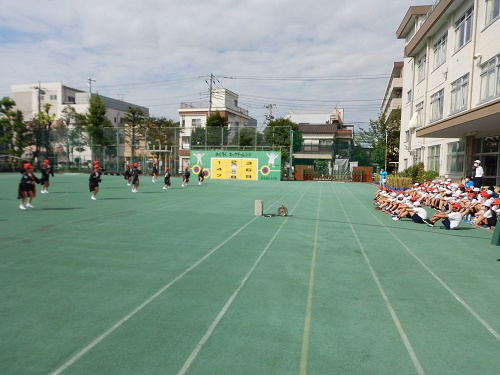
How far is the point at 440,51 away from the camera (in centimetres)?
2475

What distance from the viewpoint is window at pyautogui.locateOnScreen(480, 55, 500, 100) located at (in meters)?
15.6

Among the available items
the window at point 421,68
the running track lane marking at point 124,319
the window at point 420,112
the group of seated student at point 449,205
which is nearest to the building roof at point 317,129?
the window at point 421,68

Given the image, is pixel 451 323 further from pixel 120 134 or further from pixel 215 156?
pixel 120 134

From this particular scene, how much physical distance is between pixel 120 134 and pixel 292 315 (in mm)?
48070

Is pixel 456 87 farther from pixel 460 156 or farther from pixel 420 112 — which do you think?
pixel 420 112

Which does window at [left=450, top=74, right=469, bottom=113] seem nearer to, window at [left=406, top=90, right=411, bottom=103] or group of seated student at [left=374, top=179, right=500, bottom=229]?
group of seated student at [left=374, top=179, right=500, bottom=229]

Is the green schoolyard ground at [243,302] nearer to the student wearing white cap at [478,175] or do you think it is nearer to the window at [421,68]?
the student wearing white cap at [478,175]

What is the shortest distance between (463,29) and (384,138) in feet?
83.6

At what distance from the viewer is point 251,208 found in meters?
15.5

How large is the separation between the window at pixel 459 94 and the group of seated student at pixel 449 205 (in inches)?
215

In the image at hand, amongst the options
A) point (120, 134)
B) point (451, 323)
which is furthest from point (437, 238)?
point (120, 134)

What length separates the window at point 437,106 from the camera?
943 inches

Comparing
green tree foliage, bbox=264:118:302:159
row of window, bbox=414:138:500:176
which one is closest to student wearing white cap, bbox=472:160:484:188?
row of window, bbox=414:138:500:176

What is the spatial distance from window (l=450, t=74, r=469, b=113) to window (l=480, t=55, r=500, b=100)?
152 centimetres
